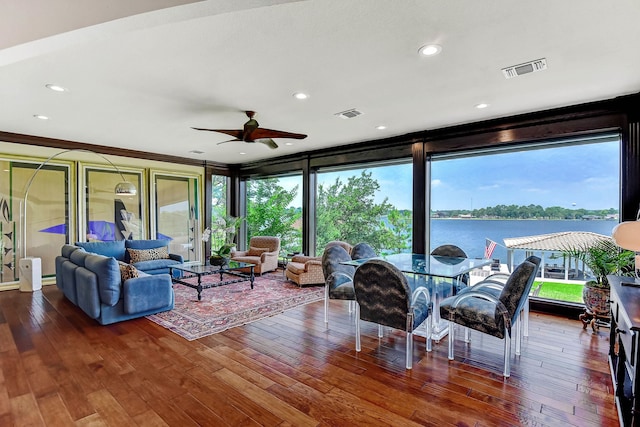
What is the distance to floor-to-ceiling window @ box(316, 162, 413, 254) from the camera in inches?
243

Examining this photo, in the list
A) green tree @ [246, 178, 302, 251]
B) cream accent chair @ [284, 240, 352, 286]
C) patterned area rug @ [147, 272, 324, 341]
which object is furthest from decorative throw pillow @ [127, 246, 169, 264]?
cream accent chair @ [284, 240, 352, 286]

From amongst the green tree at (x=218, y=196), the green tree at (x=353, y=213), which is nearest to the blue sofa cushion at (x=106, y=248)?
the green tree at (x=218, y=196)

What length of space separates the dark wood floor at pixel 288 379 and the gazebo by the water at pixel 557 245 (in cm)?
109

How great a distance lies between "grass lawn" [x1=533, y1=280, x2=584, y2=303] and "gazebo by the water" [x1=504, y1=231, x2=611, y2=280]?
0.12m

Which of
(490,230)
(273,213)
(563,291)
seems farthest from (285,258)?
(563,291)

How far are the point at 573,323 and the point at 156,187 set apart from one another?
27.1ft

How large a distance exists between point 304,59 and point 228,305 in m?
3.51

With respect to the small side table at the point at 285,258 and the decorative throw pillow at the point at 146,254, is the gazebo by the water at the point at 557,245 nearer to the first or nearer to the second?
the small side table at the point at 285,258

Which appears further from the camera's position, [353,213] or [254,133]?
[353,213]

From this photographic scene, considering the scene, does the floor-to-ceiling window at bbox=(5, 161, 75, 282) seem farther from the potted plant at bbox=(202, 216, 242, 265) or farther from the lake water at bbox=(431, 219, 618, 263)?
the lake water at bbox=(431, 219, 618, 263)

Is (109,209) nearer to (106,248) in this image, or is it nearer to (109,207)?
(109,207)

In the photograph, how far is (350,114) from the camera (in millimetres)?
4461

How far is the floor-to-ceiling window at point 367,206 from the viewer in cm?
618

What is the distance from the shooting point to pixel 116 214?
23.1 feet
